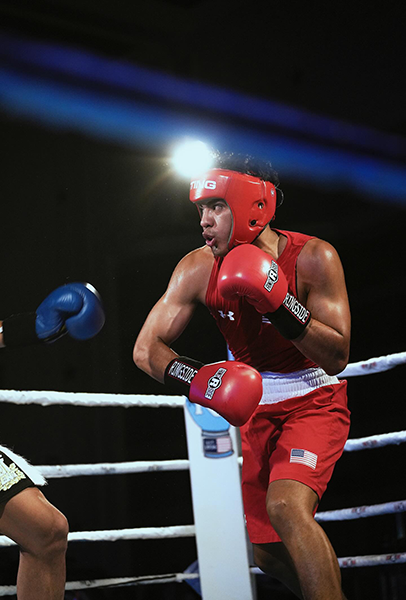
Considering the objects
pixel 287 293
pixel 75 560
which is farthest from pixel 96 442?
pixel 287 293

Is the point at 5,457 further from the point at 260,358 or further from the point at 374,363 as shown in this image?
the point at 374,363

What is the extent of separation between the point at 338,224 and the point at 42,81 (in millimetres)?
2154

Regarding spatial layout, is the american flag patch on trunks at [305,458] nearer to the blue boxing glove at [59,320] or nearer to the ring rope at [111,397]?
the ring rope at [111,397]

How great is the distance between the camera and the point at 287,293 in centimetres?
166

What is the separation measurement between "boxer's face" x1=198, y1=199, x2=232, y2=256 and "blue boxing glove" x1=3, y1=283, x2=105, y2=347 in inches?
14.8

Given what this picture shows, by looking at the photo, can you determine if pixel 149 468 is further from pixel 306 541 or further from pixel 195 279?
pixel 306 541

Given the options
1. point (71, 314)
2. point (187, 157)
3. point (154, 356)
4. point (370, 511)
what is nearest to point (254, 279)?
point (154, 356)

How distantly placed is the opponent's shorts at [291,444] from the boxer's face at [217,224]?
480mm

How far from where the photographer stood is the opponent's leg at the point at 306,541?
4.83 feet

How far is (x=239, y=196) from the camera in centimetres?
183

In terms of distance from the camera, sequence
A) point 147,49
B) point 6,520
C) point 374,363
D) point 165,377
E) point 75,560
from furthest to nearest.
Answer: point 147,49
point 75,560
point 374,363
point 165,377
point 6,520

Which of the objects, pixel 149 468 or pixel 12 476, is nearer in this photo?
pixel 12 476

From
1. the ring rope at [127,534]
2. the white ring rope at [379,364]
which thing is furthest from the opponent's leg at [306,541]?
the ring rope at [127,534]

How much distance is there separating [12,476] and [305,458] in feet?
2.38
